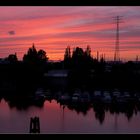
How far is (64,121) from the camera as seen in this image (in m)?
10.5

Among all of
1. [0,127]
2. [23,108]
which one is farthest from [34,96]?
[0,127]

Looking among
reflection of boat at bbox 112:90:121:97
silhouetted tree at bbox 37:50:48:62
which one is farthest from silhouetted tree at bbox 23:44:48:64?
reflection of boat at bbox 112:90:121:97

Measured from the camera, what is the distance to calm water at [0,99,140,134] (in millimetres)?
9312

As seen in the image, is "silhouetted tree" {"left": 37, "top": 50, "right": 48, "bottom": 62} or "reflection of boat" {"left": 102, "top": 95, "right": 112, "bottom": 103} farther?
"silhouetted tree" {"left": 37, "top": 50, "right": 48, "bottom": 62}

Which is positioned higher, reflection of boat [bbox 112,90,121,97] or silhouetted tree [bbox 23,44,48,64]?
silhouetted tree [bbox 23,44,48,64]

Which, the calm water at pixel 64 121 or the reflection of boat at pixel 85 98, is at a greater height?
the reflection of boat at pixel 85 98

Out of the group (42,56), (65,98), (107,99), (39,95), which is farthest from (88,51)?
(107,99)

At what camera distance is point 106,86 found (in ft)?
48.8

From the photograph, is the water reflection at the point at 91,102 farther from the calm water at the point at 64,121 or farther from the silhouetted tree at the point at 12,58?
the silhouetted tree at the point at 12,58

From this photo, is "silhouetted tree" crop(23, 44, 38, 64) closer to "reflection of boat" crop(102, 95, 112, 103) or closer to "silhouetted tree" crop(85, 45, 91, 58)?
"silhouetted tree" crop(85, 45, 91, 58)

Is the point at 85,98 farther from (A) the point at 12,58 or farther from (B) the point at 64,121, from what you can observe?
(A) the point at 12,58

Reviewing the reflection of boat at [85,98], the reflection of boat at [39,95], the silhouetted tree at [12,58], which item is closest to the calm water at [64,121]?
the reflection of boat at [85,98]

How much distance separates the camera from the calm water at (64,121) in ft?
30.6
